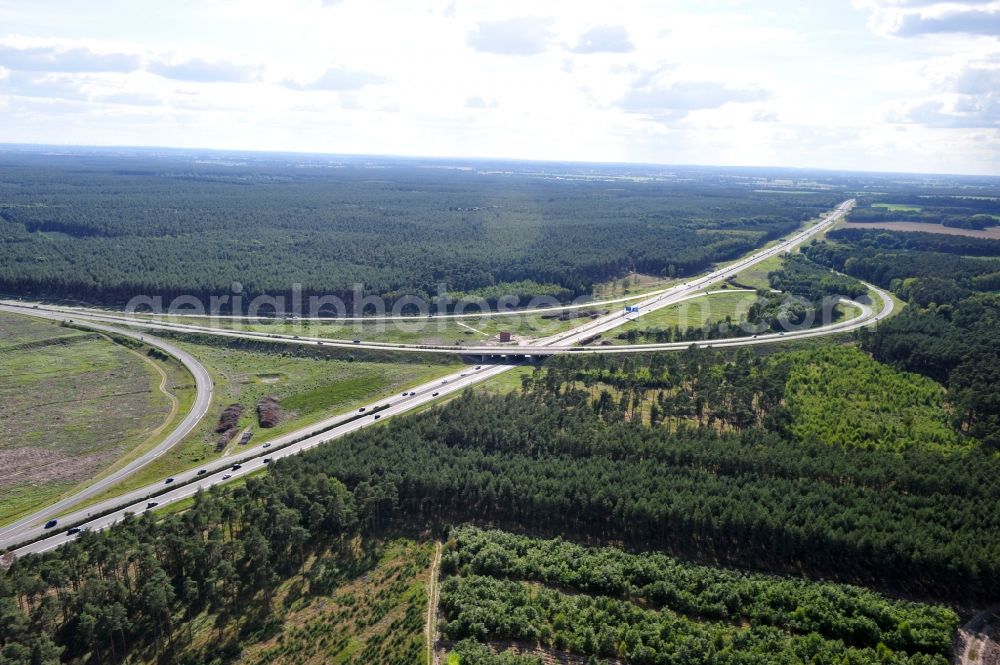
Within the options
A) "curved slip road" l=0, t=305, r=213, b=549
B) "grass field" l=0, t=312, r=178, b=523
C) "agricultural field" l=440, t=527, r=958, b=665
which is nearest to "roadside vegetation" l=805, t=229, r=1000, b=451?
"agricultural field" l=440, t=527, r=958, b=665

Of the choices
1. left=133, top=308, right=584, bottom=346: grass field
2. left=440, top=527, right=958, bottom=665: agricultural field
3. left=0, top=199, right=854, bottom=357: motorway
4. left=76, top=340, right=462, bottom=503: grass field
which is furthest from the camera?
left=133, top=308, right=584, bottom=346: grass field

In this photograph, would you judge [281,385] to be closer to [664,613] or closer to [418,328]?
[418,328]

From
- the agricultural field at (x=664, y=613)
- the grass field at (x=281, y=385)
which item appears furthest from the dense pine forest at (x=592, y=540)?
the grass field at (x=281, y=385)

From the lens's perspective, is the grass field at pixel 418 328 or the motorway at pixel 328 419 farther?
the grass field at pixel 418 328

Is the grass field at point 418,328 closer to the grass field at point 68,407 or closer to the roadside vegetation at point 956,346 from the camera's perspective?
the grass field at point 68,407

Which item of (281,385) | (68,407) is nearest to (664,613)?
(281,385)

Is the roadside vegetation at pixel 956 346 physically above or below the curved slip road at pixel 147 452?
above

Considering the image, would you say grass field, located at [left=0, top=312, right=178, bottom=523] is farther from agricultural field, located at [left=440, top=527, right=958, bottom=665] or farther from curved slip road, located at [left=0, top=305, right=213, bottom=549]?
agricultural field, located at [left=440, top=527, right=958, bottom=665]

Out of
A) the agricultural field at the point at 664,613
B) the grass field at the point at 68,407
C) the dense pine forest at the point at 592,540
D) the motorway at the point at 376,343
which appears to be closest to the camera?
the agricultural field at the point at 664,613
